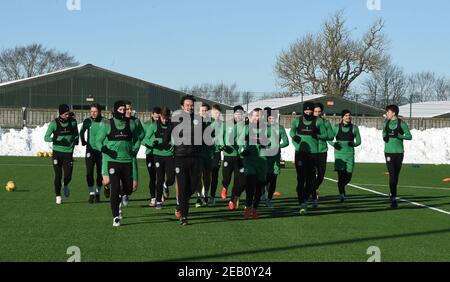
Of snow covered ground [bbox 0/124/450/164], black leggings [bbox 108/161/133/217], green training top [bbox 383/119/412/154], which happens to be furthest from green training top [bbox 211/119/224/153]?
snow covered ground [bbox 0/124/450/164]

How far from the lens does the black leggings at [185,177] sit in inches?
571

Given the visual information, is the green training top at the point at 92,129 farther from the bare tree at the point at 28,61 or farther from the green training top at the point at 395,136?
the bare tree at the point at 28,61

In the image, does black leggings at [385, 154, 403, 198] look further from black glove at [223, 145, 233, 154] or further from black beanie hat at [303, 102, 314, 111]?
black glove at [223, 145, 233, 154]

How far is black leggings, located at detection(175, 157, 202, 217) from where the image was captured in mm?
14500

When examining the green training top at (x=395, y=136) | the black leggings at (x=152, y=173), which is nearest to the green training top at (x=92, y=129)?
the black leggings at (x=152, y=173)

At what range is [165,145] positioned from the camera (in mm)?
14406

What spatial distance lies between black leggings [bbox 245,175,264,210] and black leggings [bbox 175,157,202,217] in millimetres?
1787

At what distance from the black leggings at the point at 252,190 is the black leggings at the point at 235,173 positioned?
67 centimetres

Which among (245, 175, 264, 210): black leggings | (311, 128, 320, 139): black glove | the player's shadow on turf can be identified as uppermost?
(311, 128, 320, 139): black glove

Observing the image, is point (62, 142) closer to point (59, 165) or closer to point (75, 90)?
point (59, 165)

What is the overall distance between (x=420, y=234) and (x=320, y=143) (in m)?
5.43

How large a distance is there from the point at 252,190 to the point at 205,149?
140 centimetres
